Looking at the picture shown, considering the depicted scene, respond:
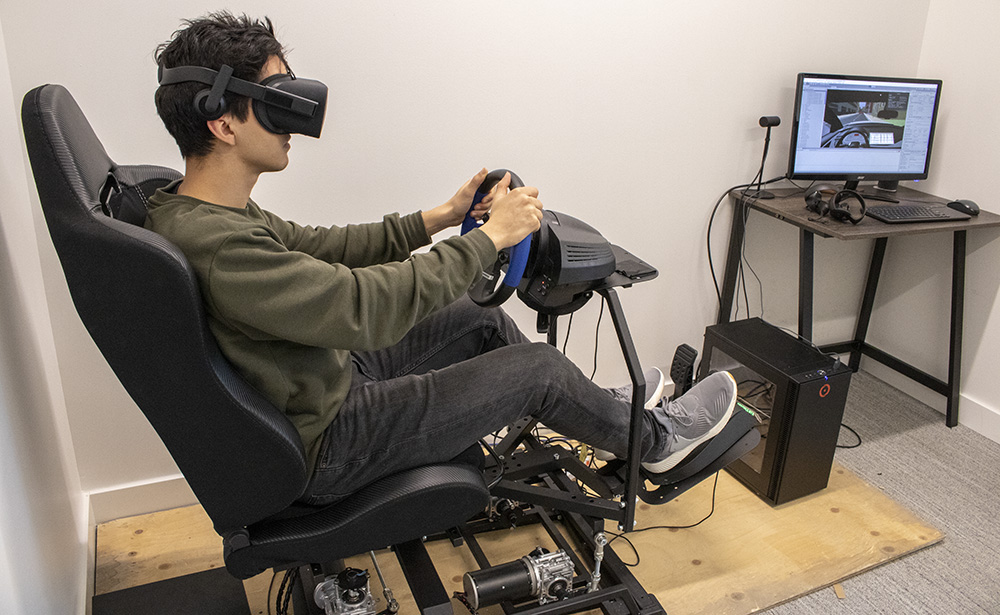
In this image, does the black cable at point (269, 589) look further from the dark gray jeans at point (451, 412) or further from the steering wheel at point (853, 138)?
the steering wheel at point (853, 138)

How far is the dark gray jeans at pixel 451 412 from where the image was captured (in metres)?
1.24

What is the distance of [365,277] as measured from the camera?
1.15m

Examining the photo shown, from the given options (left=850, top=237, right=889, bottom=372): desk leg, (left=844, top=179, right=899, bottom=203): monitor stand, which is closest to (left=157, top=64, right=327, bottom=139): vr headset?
(left=844, top=179, right=899, bottom=203): monitor stand

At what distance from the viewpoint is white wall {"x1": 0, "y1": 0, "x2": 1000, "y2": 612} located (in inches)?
67.3

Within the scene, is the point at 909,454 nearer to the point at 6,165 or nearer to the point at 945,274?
the point at 945,274

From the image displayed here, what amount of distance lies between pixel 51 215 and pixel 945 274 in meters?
2.82

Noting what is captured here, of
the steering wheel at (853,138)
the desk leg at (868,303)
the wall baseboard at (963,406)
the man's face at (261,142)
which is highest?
the man's face at (261,142)

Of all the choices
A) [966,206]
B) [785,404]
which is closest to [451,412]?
[785,404]

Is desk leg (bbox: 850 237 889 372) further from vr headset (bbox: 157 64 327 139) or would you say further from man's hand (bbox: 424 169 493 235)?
vr headset (bbox: 157 64 327 139)

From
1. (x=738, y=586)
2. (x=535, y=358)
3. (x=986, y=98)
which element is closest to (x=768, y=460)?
(x=738, y=586)

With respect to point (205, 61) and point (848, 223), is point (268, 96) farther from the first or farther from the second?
point (848, 223)

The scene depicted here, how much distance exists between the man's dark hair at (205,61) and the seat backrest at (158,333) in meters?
0.14

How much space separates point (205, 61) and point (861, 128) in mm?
2126

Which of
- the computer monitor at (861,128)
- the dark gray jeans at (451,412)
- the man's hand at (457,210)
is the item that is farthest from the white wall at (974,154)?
the man's hand at (457,210)
